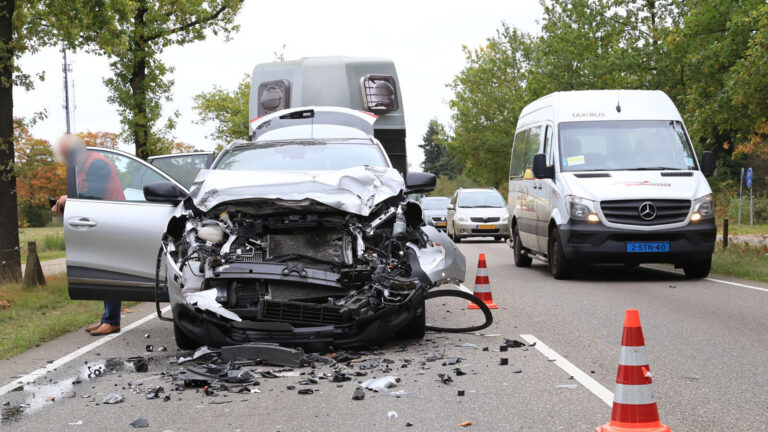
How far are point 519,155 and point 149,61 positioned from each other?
1057cm

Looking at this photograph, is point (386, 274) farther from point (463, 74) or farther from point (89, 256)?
point (463, 74)

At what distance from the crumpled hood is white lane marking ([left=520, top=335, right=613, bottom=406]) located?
1.80 meters

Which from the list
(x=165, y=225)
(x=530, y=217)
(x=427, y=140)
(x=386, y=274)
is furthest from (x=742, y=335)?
(x=427, y=140)

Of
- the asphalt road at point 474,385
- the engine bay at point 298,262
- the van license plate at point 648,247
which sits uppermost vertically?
the engine bay at point 298,262

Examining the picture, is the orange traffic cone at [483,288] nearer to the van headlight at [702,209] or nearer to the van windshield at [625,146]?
the van windshield at [625,146]

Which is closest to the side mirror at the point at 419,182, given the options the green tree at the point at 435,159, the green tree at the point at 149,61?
the green tree at the point at 149,61

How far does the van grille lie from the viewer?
1299 centimetres

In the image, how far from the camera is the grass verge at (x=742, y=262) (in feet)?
47.0

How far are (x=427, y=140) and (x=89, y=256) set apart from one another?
114046 millimetres

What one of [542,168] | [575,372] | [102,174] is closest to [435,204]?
[542,168]

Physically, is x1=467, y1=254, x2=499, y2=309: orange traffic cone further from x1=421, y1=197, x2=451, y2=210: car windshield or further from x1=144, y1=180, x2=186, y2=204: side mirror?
x1=421, y1=197, x2=451, y2=210: car windshield

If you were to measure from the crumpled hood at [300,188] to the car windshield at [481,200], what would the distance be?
20799 millimetres

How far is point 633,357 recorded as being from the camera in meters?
4.52

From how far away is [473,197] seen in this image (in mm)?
29078
